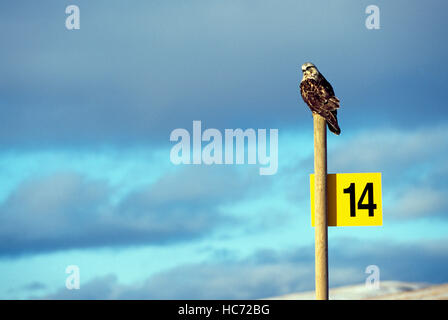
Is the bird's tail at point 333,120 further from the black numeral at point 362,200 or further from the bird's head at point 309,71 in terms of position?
the black numeral at point 362,200

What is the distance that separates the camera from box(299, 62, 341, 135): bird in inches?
328

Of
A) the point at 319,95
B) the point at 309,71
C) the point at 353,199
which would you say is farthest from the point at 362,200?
the point at 309,71

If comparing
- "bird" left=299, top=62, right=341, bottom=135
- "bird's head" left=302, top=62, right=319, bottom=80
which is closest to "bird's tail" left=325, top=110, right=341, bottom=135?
"bird" left=299, top=62, right=341, bottom=135

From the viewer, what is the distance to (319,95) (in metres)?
8.41

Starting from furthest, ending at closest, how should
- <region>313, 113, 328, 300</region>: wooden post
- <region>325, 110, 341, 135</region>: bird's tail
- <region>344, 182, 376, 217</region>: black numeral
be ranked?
<region>325, 110, 341, 135</region>: bird's tail → <region>313, 113, 328, 300</region>: wooden post → <region>344, 182, 376, 217</region>: black numeral

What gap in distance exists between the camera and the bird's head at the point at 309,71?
8565 millimetres

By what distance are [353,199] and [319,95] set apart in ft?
4.84

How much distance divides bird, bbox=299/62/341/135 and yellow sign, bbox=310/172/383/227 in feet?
2.33

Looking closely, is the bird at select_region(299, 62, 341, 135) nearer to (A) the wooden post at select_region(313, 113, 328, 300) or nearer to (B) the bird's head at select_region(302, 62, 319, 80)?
(B) the bird's head at select_region(302, 62, 319, 80)

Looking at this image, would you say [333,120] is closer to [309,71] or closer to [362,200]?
[309,71]
